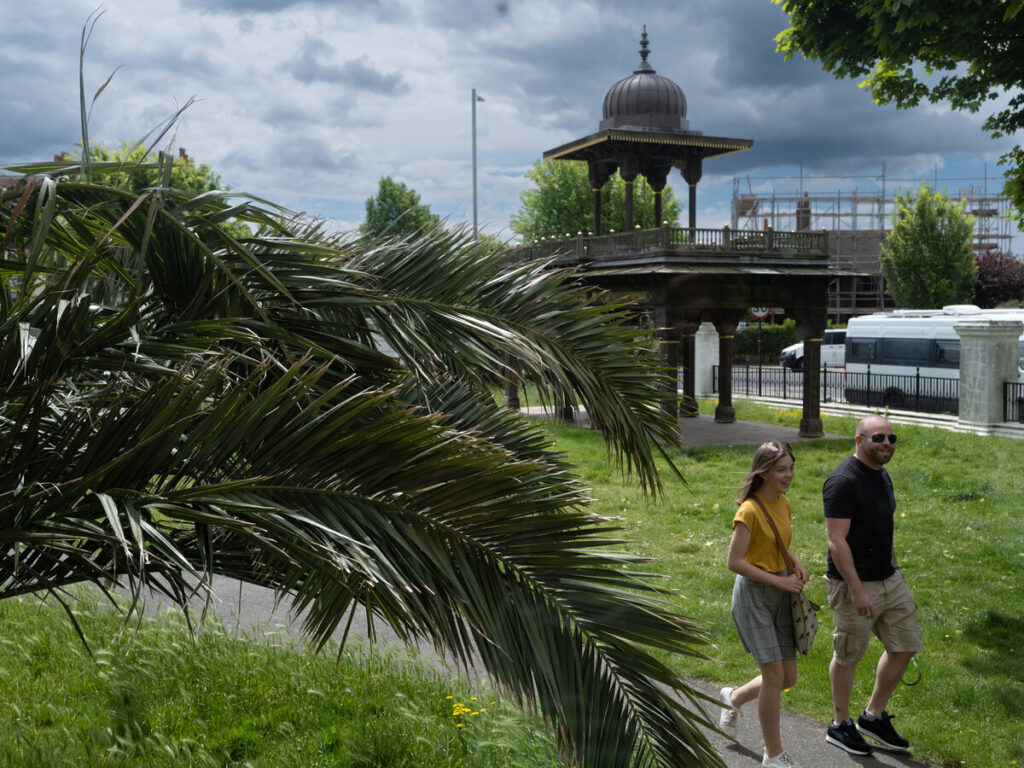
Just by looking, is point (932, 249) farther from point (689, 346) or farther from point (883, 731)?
point (883, 731)

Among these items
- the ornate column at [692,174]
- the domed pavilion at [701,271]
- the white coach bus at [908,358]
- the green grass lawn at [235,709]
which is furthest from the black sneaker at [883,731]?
the ornate column at [692,174]

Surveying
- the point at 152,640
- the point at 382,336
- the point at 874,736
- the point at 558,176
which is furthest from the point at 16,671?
the point at 558,176

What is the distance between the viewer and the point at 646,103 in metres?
25.4

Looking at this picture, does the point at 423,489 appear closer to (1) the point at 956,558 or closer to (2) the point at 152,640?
(2) the point at 152,640

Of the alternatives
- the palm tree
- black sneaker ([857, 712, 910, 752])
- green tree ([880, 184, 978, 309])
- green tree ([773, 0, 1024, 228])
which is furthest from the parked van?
the palm tree

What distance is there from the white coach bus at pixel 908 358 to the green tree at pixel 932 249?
18.2 meters

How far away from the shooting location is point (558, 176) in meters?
57.2

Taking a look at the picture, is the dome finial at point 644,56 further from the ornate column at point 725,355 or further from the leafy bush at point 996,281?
the leafy bush at point 996,281

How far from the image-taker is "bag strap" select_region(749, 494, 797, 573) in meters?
5.21

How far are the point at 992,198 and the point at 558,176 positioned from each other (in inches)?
1581

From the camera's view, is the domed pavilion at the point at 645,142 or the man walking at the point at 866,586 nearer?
the man walking at the point at 866,586

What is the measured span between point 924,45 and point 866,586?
21.6ft

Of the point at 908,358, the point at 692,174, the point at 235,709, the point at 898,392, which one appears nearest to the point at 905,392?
the point at 898,392

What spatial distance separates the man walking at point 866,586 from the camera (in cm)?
545
